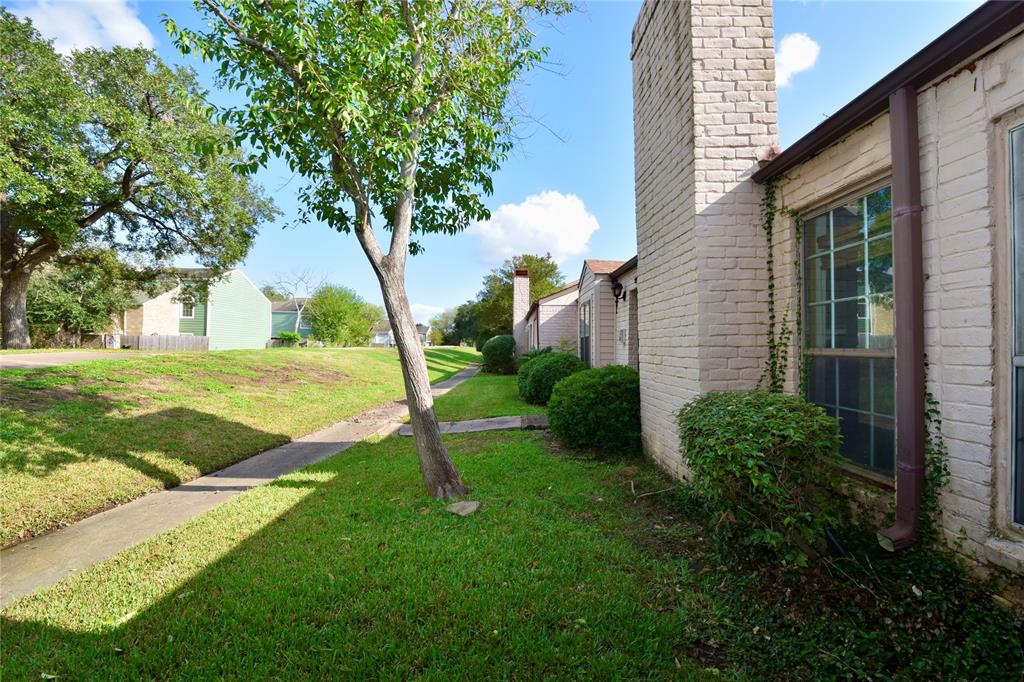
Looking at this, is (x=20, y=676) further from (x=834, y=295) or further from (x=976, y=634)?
(x=834, y=295)

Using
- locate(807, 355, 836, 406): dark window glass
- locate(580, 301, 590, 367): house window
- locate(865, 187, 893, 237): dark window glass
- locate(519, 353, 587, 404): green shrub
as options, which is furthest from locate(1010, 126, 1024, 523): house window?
locate(580, 301, 590, 367): house window

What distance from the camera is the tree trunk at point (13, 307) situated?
1773 cm

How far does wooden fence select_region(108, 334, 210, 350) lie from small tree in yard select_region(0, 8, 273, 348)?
9.90m

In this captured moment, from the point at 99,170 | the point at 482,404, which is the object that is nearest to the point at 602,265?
the point at 482,404

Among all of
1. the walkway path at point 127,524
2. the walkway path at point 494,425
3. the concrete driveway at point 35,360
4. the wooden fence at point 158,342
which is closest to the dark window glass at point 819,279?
the walkway path at point 494,425

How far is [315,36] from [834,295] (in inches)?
196

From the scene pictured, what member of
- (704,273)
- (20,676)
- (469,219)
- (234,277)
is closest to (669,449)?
(704,273)

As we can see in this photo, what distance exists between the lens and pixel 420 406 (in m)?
Answer: 4.53

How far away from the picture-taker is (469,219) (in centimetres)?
565

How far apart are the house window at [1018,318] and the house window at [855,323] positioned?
2.21 ft

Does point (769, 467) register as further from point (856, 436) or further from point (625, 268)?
point (625, 268)

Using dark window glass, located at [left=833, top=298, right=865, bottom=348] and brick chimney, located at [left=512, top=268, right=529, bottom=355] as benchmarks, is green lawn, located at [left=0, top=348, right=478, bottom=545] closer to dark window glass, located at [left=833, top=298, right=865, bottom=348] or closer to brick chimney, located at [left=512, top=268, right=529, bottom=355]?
dark window glass, located at [left=833, top=298, right=865, bottom=348]

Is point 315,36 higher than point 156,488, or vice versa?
point 315,36

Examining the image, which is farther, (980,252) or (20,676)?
(980,252)
